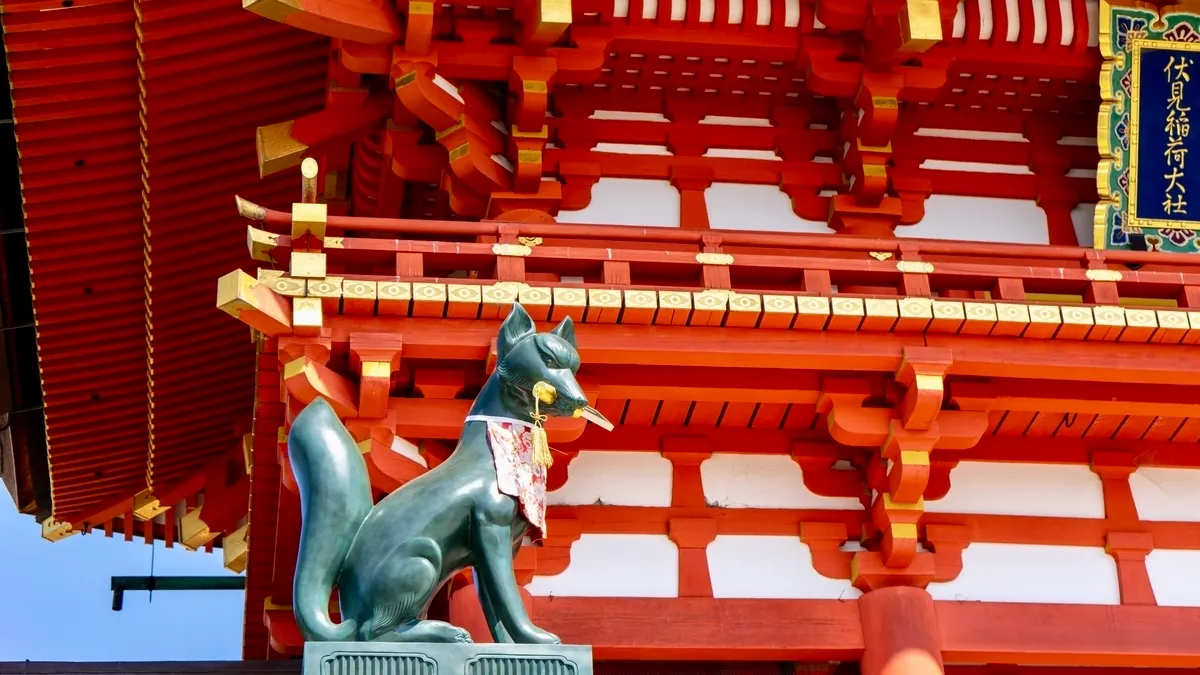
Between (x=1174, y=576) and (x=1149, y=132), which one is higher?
(x=1149, y=132)

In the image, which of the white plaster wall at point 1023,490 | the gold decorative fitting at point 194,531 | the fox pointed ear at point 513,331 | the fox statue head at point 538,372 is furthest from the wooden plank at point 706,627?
the gold decorative fitting at point 194,531

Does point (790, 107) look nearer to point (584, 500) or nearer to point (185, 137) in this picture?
point (584, 500)

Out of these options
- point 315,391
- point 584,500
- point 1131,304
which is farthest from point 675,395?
point 1131,304

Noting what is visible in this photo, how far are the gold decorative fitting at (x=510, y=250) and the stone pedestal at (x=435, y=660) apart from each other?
8.85 ft

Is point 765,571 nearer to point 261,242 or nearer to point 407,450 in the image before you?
point 407,450

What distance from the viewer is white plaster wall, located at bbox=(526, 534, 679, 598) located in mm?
10797

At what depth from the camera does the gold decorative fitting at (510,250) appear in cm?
1047

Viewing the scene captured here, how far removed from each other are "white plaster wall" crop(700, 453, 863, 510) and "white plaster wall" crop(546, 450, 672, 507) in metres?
0.23

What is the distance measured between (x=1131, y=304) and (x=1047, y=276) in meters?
0.91

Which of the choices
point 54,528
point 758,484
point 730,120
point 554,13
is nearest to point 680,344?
point 758,484

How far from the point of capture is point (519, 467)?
8.79 m

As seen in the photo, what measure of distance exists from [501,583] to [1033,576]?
3759mm

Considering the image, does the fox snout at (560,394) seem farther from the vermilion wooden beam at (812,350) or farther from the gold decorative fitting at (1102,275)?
the gold decorative fitting at (1102,275)

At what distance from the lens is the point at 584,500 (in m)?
11.1
